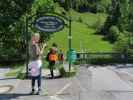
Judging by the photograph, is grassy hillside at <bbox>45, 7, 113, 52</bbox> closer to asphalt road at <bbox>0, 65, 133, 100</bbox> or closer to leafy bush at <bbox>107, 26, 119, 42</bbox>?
leafy bush at <bbox>107, 26, 119, 42</bbox>

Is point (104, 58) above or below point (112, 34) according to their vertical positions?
below

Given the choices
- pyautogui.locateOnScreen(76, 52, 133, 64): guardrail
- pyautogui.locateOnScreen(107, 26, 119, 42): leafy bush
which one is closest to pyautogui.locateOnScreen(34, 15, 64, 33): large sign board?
pyautogui.locateOnScreen(76, 52, 133, 64): guardrail

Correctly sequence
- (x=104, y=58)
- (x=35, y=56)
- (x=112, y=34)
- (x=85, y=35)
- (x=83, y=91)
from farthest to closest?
1. (x=85, y=35)
2. (x=112, y=34)
3. (x=104, y=58)
4. (x=83, y=91)
5. (x=35, y=56)

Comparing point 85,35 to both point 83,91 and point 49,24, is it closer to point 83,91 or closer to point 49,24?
point 49,24

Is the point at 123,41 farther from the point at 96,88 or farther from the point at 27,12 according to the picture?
the point at 96,88

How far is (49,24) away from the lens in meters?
21.0

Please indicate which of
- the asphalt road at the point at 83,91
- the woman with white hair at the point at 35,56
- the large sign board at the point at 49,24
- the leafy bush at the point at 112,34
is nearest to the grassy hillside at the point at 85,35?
the leafy bush at the point at 112,34

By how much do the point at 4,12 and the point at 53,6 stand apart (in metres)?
3.85

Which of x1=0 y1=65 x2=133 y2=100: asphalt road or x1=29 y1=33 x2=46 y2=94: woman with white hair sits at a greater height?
x1=29 y1=33 x2=46 y2=94: woman with white hair

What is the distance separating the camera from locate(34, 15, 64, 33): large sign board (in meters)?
20.9

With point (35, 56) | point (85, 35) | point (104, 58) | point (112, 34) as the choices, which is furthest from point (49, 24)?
point (85, 35)

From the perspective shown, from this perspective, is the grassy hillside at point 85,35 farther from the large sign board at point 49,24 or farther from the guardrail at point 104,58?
the large sign board at point 49,24

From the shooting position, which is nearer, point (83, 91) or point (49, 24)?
point (83, 91)

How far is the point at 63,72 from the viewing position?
2312 cm
